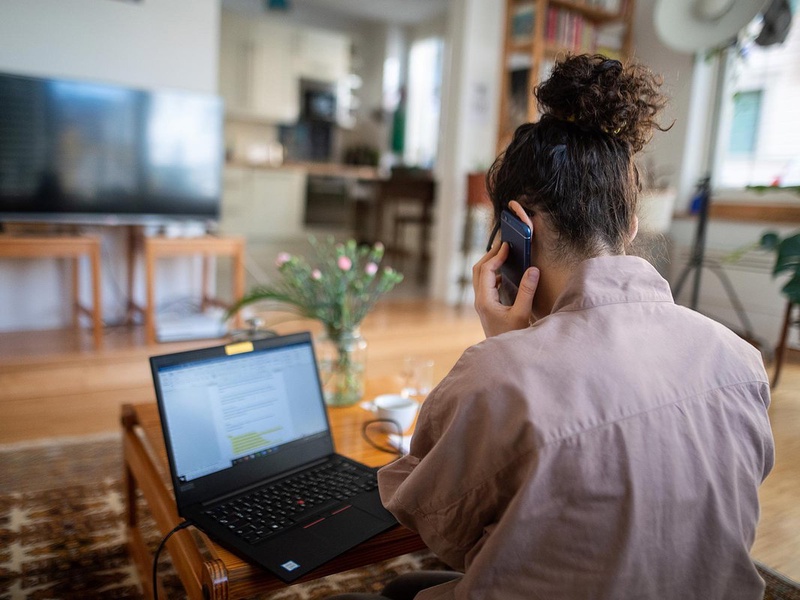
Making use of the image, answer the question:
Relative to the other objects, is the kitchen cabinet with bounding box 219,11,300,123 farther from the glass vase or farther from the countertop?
the glass vase

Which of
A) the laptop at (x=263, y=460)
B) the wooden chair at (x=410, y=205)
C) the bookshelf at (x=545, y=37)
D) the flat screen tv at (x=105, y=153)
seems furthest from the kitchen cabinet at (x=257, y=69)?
the laptop at (x=263, y=460)

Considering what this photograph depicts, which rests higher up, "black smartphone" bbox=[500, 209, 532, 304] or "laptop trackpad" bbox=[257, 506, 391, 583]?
"black smartphone" bbox=[500, 209, 532, 304]

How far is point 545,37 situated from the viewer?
4.14 metres

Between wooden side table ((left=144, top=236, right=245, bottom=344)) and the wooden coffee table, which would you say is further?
wooden side table ((left=144, top=236, right=245, bottom=344))

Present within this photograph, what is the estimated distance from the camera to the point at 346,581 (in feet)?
4.87

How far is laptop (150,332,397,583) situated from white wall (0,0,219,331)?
2.69 metres

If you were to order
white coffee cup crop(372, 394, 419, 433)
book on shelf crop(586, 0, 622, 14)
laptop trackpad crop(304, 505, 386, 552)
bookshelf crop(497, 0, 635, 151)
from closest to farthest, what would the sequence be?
laptop trackpad crop(304, 505, 386, 552)
white coffee cup crop(372, 394, 419, 433)
bookshelf crop(497, 0, 635, 151)
book on shelf crop(586, 0, 622, 14)

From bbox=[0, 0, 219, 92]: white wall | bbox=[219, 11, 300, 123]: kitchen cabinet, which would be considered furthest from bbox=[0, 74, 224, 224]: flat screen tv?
bbox=[219, 11, 300, 123]: kitchen cabinet

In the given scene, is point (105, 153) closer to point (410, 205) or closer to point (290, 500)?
point (290, 500)

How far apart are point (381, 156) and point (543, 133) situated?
6749mm

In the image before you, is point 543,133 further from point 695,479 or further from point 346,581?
point 346,581

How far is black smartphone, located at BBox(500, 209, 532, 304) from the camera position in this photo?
A: 0.77 m

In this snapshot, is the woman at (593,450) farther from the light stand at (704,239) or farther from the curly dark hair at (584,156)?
the light stand at (704,239)

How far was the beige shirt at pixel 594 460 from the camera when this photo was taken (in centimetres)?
57
